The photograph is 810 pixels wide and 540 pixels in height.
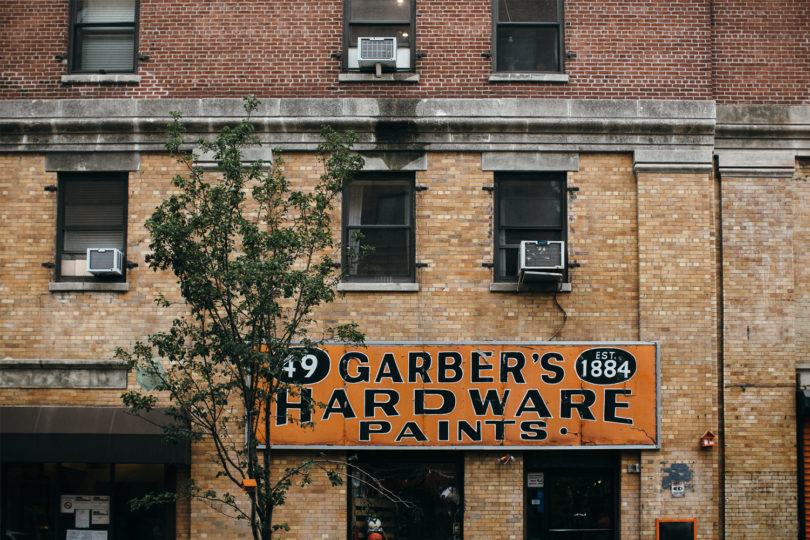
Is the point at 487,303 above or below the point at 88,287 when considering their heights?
below

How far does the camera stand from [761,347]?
517 inches

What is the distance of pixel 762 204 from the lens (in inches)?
530

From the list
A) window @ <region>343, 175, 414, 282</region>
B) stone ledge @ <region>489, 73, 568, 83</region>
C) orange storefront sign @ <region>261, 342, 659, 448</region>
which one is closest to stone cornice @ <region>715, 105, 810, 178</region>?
stone ledge @ <region>489, 73, 568, 83</region>

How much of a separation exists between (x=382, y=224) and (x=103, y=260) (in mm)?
4263

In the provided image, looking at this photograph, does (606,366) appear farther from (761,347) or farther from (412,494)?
(412,494)

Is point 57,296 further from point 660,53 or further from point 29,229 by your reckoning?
point 660,53

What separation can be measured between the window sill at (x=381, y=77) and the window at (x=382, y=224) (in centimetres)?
151

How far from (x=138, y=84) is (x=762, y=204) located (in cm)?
998

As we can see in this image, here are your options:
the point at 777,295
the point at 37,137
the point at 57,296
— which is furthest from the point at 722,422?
the point at 37,137

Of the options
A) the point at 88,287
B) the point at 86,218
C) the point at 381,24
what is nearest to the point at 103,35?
the point at 86,218

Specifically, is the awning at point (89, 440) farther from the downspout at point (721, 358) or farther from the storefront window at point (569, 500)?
the downspout at point (721, 358)

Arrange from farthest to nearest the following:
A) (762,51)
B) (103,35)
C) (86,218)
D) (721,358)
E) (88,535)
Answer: (103,35), (762,51), (86,218), (721,358), (88,535)

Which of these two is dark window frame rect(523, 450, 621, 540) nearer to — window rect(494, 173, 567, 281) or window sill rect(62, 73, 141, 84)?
window rect(494, 173, 567, 281)

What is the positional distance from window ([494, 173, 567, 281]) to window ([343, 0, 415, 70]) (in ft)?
8.34
